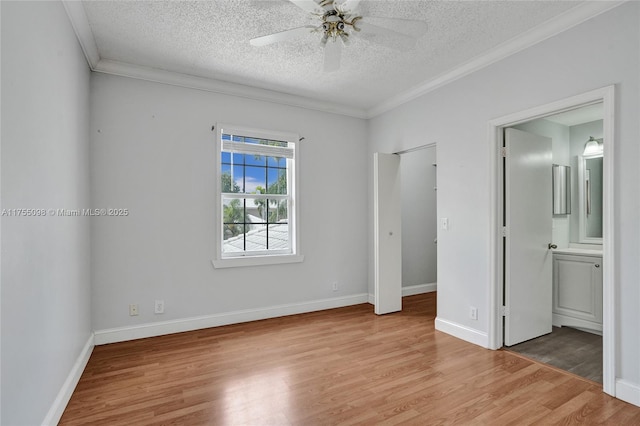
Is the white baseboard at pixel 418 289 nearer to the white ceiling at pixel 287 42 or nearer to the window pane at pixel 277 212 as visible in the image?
the window pane at pixel 277 212

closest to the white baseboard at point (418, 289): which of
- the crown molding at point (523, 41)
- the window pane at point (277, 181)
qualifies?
the window pane at point (277, 181)

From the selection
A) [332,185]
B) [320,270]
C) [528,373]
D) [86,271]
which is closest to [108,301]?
[86,271]

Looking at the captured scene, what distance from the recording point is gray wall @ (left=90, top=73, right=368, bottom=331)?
3.13 meters

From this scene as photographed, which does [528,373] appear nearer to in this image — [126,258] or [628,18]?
[628,18]

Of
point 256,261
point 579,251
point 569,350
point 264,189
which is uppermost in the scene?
point 264,189

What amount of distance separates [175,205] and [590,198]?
4.87m

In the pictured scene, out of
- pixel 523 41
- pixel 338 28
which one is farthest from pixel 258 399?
pixel 523 41

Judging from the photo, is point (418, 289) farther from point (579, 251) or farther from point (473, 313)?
point (579, 251)

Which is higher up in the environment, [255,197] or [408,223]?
[255,197]

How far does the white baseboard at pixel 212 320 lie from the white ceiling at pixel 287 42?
2652mm

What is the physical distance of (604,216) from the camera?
2.23 m

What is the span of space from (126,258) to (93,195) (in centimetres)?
68

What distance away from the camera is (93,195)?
10.1 ft

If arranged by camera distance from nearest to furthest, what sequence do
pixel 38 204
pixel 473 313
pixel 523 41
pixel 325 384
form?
pixel 38 204 → pixel 325 384 → pixel 523 41 → pixel 473 313
